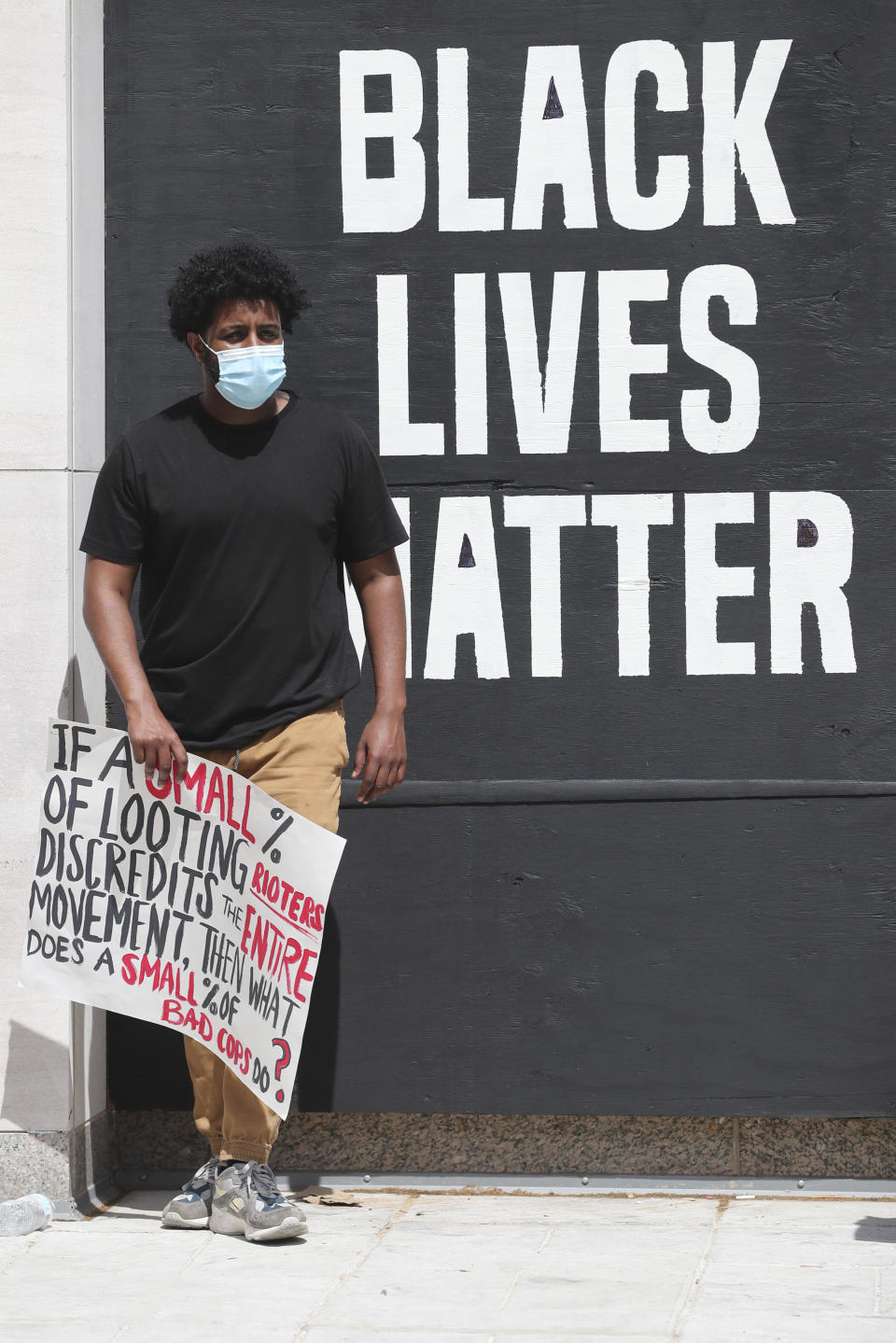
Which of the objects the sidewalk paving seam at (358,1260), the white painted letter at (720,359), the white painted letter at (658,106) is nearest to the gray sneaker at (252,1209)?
the sidewalk paving seam at (358,1260)

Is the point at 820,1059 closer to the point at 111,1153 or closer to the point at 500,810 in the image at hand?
the point at 500,810

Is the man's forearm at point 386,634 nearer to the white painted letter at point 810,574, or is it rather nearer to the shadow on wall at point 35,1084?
the white painted letter at point 810,574

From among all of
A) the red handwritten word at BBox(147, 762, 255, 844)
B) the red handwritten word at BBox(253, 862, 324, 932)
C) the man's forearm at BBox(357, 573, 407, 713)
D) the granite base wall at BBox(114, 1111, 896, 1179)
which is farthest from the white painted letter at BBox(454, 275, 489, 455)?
the granite base wall at BBox(114, 1111, 896, 1179)

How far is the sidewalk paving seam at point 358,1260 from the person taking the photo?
153 inches

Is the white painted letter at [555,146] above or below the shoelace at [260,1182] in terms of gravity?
above

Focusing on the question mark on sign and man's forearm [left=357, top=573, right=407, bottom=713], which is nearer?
the question mark on sign

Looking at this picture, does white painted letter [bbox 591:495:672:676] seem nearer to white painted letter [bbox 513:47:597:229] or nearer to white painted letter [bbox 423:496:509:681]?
white painted letter [bbox 423:496:509:681]

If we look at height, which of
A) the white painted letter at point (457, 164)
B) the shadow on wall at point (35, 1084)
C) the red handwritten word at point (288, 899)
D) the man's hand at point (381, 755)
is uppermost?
the white painted letter at point (457, 164)

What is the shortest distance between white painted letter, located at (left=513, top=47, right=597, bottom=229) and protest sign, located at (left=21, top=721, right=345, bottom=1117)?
1868 millimetres

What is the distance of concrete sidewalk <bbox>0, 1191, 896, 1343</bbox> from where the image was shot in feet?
12.7

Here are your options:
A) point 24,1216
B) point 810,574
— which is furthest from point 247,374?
point 24,1216

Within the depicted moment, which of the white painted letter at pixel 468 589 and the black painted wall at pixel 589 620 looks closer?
the black painted wall at pixel 589 620

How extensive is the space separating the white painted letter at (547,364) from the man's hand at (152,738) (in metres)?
1.33

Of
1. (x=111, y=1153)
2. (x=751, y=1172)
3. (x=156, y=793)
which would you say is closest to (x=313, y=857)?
(x=156, y=793)
